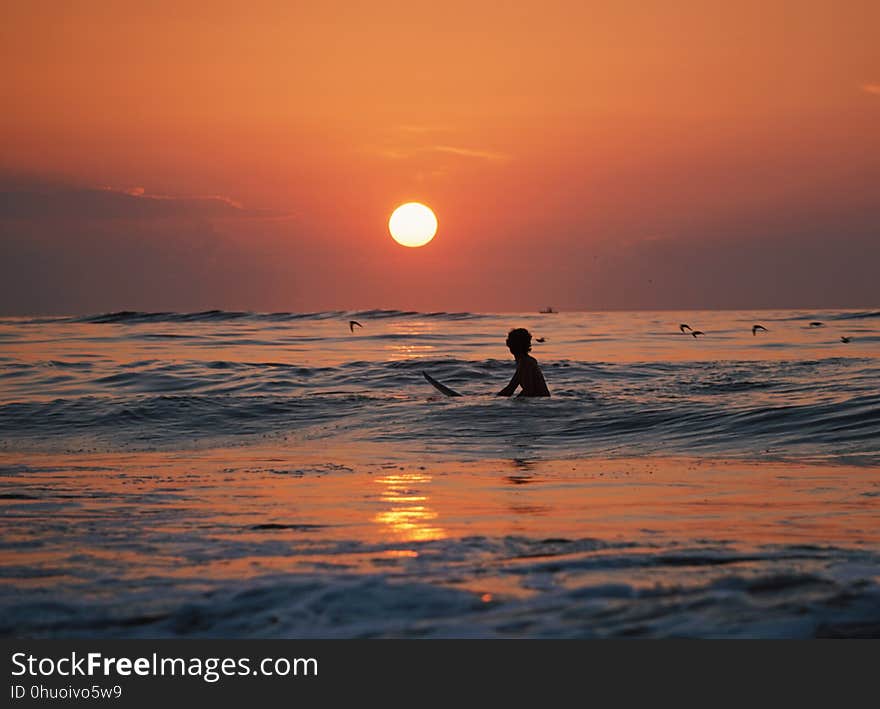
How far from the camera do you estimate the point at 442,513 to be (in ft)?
22.1

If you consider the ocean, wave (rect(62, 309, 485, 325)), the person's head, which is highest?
wave (rect(62, 309, 485, 325))

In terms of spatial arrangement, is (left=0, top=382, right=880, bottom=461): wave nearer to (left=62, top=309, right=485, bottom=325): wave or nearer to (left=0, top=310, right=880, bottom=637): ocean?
(left=0, top=310, right=880, bottom=637): ocean

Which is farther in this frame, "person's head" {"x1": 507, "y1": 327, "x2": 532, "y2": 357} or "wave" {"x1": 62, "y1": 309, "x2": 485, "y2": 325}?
"wave" {"x1": 62, "y1": 309, "x2": 485, "y2": 325}

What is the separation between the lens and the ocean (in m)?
4.26

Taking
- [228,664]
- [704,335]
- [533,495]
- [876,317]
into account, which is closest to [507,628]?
[228,664]

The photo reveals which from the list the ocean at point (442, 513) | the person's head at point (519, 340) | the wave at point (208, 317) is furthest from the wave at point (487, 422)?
the wave at point (208, 317)

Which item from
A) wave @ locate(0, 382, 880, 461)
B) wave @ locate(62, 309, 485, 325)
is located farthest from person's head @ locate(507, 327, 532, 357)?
wave @ locate(62, 309, 485, 325)

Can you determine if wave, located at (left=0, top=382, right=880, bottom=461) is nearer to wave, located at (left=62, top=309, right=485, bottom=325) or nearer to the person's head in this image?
the person's head

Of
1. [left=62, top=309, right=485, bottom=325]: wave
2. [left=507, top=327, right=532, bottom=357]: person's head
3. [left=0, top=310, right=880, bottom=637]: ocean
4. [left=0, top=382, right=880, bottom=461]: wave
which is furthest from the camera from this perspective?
[left=62, top=309, right=485, bottom=325]: wave

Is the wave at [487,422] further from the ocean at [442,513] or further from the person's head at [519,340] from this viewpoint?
the person's head at [519,340]

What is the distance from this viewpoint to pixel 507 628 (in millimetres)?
4047

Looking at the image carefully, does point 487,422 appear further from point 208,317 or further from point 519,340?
point 208,317

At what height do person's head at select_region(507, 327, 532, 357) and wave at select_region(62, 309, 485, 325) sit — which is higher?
wave at select_region(62, 309, 485, 325)

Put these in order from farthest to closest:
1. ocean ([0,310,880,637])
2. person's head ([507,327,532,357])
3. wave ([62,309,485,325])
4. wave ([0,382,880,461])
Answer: wave ([62,309,485,325]), person's head ([507,327,532,357]), wave ([0,382,880,461]), ocean ([0,310,880,637])
